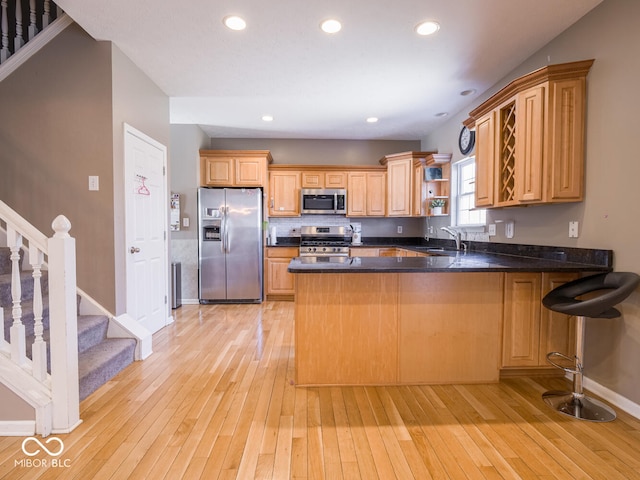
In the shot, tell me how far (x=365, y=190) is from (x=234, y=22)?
3.48 metres

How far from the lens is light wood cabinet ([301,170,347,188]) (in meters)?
5.55

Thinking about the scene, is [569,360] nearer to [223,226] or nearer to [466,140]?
[466,140]

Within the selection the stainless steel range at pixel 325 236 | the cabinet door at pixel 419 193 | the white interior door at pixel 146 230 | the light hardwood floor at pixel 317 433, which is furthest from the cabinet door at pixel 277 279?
the light hardwood floor at pixel 317 433

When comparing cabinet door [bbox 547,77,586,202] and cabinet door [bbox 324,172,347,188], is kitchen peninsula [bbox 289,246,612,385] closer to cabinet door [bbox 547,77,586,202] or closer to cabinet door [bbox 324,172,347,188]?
cabinet door [bbox 547,77,586,202]

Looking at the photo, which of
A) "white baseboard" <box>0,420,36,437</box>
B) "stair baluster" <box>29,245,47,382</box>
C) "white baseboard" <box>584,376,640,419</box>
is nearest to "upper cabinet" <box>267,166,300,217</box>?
"stair baluster" <box>29,245,47,382</box>

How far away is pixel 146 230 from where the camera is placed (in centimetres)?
336

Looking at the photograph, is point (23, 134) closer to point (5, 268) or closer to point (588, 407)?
point (5, 268)

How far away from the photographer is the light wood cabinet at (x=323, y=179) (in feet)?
18.2

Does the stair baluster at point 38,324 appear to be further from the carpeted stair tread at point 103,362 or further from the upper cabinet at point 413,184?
the upper cabinet at point 413,184

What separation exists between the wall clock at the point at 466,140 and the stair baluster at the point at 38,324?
4.27 metres

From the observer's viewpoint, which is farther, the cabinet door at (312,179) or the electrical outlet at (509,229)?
the cabinet door at (312,179)

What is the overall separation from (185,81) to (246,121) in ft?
4.46

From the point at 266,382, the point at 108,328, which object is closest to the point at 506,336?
the point at 266,382

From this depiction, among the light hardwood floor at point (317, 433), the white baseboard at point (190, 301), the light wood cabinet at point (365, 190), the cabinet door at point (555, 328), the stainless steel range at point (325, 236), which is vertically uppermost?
the light wood cabinet at point (365, 190)
